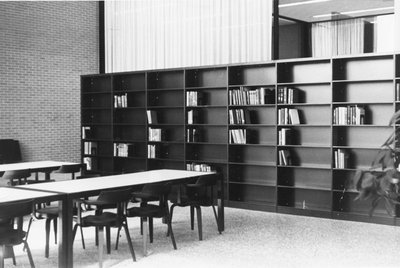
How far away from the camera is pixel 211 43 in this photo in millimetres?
9352

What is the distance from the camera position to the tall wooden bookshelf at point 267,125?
24.5 ft

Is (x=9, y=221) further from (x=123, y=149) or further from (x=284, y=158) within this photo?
(x=123, y=149)

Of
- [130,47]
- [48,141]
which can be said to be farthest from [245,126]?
[48,141]

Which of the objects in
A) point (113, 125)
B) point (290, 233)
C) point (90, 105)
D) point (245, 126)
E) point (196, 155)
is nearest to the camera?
point (290, 233)

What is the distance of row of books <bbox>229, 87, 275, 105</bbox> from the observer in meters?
8.20

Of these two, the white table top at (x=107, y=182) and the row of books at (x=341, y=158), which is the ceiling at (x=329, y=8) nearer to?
the row of books at (x=341, y=158)

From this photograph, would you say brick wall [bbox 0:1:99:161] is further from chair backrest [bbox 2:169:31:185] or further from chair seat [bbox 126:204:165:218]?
chair seat [bbox 126:204:165:218]

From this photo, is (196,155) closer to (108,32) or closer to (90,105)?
(90,105)

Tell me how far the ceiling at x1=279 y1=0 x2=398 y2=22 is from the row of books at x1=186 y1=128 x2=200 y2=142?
456cm

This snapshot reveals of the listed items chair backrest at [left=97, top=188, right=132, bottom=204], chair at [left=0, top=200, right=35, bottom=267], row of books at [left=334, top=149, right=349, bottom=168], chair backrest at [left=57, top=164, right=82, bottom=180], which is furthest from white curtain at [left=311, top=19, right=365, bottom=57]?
chair at [left=0, top=200, right=35, bottom=267]

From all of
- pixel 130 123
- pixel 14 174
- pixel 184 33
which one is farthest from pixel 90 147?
pixel 14 174

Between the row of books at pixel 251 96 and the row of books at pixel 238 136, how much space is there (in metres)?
0.46

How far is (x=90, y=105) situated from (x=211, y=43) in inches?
126

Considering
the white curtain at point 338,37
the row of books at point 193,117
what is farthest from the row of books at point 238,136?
the white curtain at point 338,37
